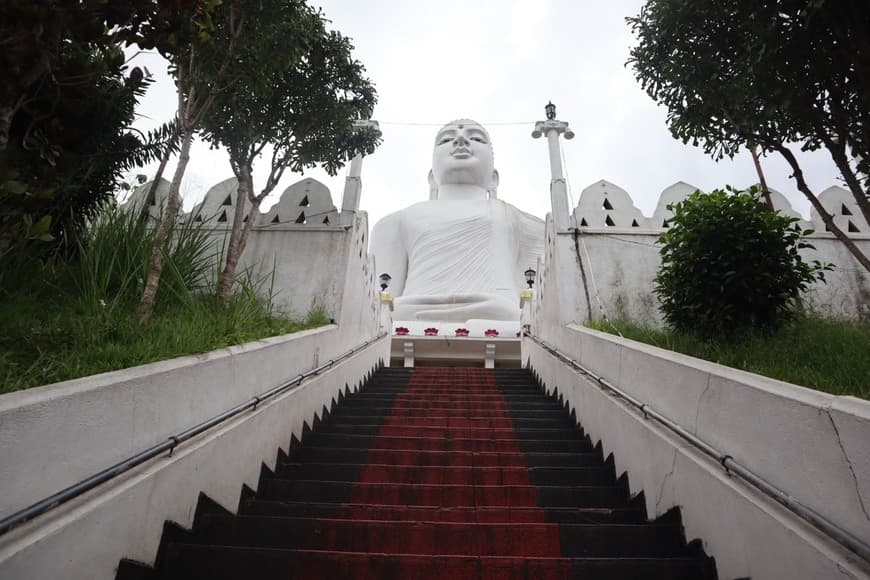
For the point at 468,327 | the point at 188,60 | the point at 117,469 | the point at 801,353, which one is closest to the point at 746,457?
the point at 801,353

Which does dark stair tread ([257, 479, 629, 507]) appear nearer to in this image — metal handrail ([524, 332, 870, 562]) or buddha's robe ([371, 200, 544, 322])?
metal handrail ([524, 332, 870, 562])

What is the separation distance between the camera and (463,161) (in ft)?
40.8

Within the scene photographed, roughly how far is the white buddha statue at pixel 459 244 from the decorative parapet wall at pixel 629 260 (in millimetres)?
4045

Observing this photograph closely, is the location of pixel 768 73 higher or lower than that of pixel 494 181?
lower

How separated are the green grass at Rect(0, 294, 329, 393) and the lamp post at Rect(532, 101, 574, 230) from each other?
394cm

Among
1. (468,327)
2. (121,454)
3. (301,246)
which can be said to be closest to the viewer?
(121,454)

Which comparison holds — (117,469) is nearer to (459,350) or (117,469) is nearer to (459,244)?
(459,350)

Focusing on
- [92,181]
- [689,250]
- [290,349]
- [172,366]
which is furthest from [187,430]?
[689,250]

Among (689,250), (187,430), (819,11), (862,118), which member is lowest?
(187,430)

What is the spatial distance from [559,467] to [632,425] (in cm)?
53

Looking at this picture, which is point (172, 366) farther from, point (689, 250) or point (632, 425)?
point (689, 250)

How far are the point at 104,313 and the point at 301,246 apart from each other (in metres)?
2.89

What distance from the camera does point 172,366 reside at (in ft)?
6.22

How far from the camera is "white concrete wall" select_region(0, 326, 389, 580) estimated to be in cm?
124
